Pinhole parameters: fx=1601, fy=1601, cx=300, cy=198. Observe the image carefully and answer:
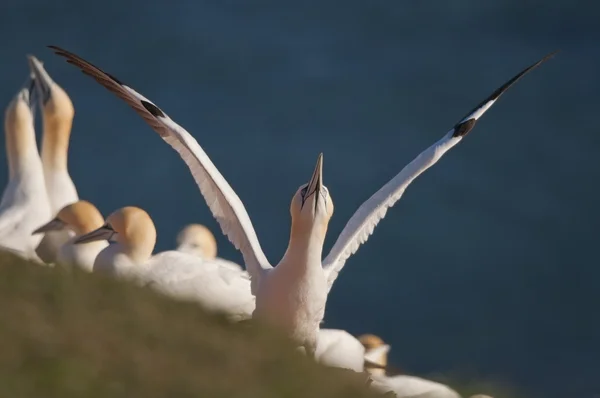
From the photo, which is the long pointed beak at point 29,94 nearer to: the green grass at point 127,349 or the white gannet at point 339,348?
the white gannet at point 339,348

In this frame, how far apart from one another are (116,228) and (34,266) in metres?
4.14

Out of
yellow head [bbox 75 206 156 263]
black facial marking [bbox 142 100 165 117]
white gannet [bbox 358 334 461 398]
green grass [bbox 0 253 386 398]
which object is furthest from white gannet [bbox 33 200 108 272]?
green grass [bbox 0 253 386 398]

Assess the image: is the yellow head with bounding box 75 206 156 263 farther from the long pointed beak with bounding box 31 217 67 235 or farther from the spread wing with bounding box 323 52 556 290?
the spread wing with bounding box 323 52 556 290

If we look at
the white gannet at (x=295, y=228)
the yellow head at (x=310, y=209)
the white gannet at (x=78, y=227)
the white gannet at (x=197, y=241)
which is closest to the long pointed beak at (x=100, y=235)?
the white gannet at (x=78, y=227)

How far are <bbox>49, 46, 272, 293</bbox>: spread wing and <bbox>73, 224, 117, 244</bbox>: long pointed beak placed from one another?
1373 millimetres

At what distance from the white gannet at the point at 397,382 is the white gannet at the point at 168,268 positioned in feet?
2.46

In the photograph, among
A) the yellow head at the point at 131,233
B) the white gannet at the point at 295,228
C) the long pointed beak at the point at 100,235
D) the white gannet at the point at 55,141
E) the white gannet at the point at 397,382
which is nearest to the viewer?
the white gannet at the point at 397,382

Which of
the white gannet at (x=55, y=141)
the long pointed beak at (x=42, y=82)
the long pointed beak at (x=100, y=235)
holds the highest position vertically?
the long pointed beak at (x=42, y=82)

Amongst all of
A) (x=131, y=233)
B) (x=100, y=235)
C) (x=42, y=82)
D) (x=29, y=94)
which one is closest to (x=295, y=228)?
(x=131, y=233)

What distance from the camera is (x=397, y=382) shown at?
6.30 meters

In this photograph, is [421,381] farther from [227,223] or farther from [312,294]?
[227,223]

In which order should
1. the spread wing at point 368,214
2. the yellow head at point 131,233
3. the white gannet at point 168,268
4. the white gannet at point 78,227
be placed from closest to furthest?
the spread wing at point 368,214 → the white gannet at point 168,268 → the yellow head at point 131,233 → the white gannet at point 78,227

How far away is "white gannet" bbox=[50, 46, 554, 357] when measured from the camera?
6758mm

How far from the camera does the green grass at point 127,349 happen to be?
3.51 metres
